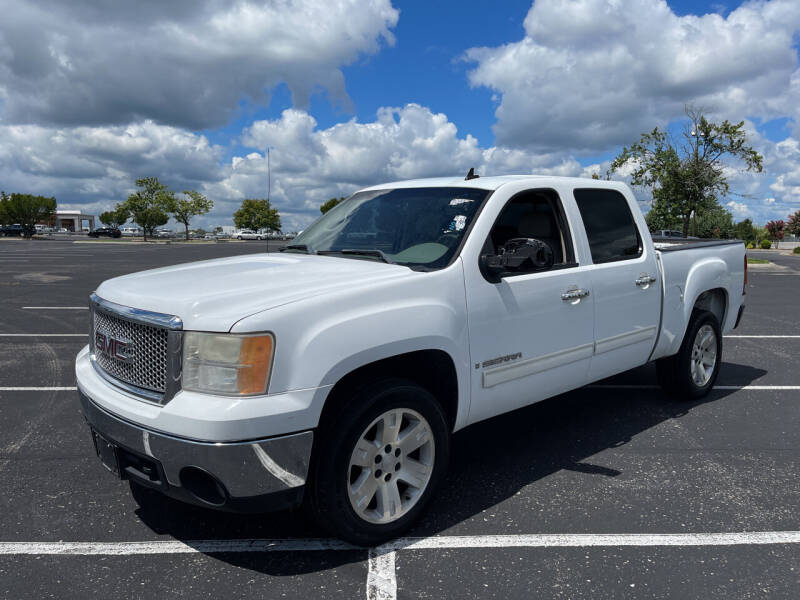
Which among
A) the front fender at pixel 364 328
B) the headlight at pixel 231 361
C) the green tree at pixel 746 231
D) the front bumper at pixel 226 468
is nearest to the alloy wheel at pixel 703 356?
the front fender at pixel 364 328

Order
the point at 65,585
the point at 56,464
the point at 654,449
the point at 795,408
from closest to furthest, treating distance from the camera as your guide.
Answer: the point at 65,585 < the point at 56,464 < the point at 654,449 < the point at 795,408

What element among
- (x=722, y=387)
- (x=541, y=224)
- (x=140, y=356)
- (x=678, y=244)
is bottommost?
(x=722, y=387)

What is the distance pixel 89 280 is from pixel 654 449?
16.3m

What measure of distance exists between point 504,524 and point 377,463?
84cm

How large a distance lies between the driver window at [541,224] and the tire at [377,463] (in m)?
1.37

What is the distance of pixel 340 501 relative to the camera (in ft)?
9.89

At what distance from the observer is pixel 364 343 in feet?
9.80

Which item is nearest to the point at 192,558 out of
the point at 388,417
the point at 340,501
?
the point at 340,501

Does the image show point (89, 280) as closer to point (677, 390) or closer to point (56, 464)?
point (56, 464)

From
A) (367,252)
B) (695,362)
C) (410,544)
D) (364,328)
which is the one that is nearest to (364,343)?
(364,328)

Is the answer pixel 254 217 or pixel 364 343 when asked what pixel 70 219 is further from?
pixel 364 343

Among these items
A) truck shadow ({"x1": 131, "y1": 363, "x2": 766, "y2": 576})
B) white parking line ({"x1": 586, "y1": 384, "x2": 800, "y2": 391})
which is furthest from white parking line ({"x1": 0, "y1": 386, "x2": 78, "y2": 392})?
white parking line ({"x1": 586, "y1": 384, "x2": 800, "y2": 391})

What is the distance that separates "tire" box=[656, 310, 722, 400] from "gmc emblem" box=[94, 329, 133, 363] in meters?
4.41

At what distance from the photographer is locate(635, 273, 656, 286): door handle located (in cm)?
474
